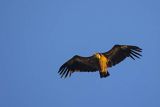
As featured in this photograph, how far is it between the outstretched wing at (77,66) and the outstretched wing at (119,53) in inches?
38.8

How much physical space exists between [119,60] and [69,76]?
3136 millimetres

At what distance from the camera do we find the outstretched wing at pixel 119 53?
54.6 ft

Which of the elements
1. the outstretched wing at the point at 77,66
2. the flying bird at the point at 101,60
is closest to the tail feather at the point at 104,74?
the flying bird at the point at 101,60

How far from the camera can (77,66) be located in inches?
693

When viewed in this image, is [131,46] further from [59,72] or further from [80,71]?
[59,72]

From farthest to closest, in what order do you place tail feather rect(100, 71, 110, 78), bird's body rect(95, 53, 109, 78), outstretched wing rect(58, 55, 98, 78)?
outstretched wing rect(58, 55, 98, 78), bird's body rect(95, 53, 109, 78), tail feather rect(100, 71, 110, 78)

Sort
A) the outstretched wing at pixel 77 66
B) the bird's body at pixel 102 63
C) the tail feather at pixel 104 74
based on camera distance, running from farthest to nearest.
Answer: the outstretched wing at pixel 77 66
the bird's body at pixel 102 63
the tail feather at pixel 104 74

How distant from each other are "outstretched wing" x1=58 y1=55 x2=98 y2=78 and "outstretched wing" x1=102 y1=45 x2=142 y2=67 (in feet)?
3.23

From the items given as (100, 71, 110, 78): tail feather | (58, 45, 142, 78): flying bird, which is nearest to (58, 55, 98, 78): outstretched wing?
(58, 45, 142, 78): flying bird

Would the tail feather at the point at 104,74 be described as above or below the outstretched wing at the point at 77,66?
below

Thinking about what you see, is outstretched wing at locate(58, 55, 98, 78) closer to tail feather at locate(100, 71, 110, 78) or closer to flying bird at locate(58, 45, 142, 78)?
flying bird at locate(58, 45, 142, 78)

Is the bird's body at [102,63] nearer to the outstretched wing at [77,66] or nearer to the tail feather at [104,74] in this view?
the tail feather at [104,74]

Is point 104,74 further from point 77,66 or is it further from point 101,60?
point 77,66

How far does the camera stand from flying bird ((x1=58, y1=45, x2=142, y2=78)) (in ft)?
53.1
